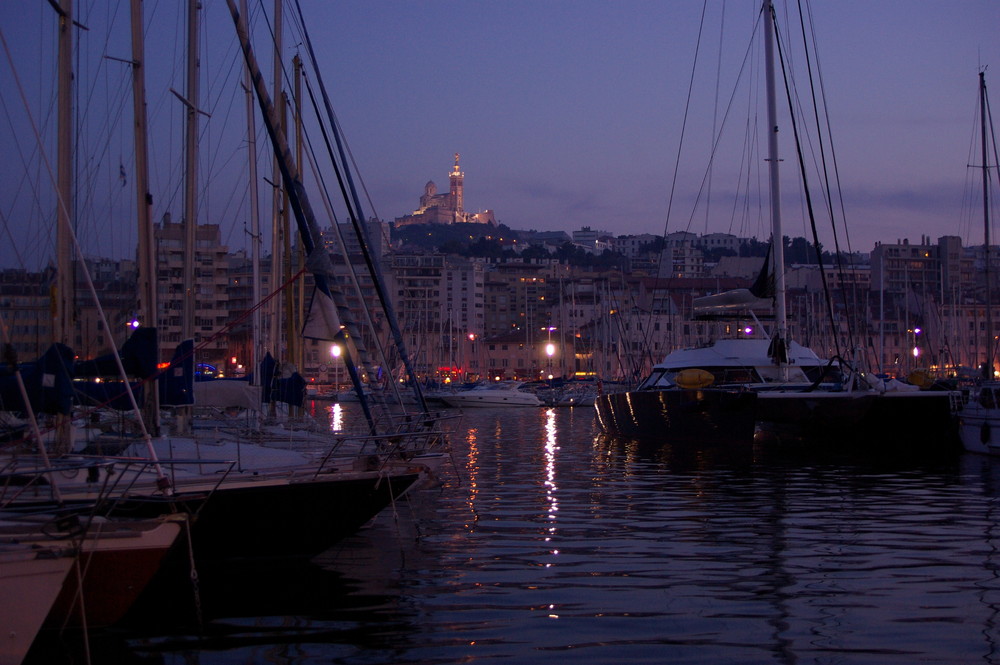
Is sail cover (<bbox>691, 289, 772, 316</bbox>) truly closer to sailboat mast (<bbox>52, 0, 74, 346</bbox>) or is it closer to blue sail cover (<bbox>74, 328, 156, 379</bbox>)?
blue sail cover (<bbox>74, 328, 156, 379</bbox>)

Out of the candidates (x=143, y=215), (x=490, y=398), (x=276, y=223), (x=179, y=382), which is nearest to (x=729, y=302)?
(x=276, y=223)

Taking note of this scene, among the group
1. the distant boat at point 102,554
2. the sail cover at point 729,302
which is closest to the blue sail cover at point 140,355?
the distant boat at point 102,554

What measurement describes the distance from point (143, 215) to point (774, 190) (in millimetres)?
18043

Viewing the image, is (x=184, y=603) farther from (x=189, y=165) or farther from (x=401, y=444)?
(x=189, y=165)

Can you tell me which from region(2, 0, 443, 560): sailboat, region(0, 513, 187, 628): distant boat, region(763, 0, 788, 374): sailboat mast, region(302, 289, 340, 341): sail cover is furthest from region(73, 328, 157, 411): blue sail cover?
region(763, 0, 788, 374): sailboat mast

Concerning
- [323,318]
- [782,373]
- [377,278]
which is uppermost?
[377,278]

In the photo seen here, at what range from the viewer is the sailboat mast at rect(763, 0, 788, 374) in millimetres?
27438

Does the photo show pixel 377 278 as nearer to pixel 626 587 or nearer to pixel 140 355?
pixel 140 355

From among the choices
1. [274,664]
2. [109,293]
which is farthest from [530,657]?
[109,293]

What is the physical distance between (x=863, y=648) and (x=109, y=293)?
13.1m

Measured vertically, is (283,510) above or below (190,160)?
below

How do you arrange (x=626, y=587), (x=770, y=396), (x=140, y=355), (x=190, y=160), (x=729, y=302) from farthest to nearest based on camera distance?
(x=729, y=302)
(x=770, y=396)
(x=190, y=160)
(x=140, y=355)
(x=626, y=587)

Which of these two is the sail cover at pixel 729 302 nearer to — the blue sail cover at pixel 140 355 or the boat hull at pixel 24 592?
the blue sail cover at pixel 140 355

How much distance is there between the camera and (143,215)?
47.5 ft
